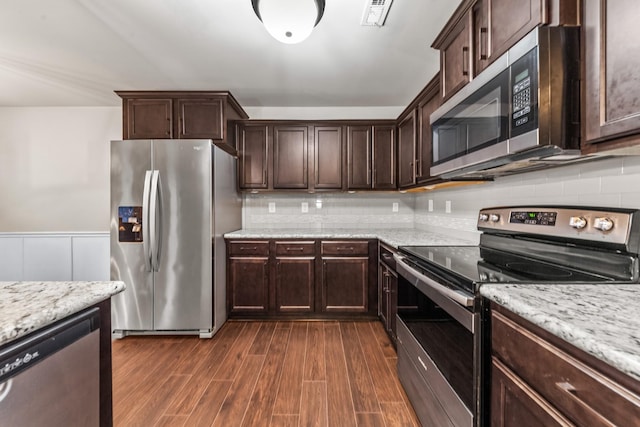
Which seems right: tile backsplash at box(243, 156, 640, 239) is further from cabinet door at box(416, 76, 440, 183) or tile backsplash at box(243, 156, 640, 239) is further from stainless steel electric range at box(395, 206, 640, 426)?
cabinet door at box(416, 76, 440, 183)

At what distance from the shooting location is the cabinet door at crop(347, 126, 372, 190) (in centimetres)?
325

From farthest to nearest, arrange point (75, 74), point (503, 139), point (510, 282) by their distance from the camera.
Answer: point (75, 74), point (503, 139), point (510, 282)

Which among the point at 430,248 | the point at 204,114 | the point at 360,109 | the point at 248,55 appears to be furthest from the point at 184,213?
the point at 360,109

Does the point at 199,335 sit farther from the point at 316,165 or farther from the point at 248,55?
the point at 248,55

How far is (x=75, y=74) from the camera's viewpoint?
275 cm

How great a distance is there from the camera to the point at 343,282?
2.86m

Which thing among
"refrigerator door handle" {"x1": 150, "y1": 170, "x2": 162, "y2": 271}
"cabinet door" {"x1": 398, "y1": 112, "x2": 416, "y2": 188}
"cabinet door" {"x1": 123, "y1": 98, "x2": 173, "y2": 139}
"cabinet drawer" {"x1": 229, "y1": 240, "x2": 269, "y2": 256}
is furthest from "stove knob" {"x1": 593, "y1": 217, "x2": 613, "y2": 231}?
"cabinet door" {"x1": 123, "y1": 98, "x2": 173, "y2": 139}

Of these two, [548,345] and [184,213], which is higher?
[184,213]

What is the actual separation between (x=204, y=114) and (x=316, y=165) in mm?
1293

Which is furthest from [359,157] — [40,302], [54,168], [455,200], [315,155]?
[54,168]

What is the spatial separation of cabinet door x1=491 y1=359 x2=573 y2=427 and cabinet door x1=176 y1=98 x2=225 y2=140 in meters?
2.85

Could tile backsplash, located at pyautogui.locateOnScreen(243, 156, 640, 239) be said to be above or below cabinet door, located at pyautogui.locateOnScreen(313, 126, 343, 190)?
below

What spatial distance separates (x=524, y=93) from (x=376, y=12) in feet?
3.79

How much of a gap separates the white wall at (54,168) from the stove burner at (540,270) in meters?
4.35
